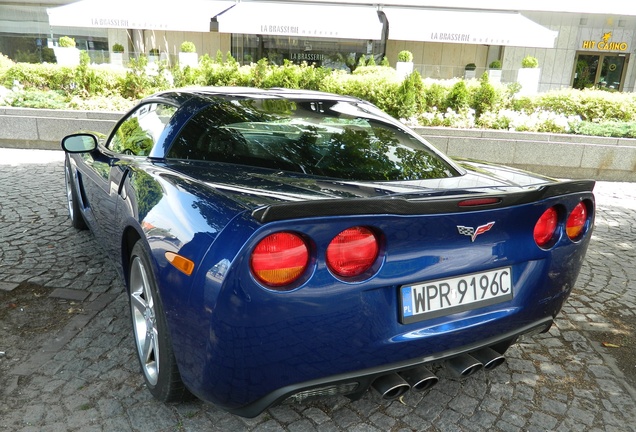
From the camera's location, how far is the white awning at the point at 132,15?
15797mm

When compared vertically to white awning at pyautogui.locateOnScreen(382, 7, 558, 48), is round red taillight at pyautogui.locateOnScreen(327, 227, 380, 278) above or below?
below

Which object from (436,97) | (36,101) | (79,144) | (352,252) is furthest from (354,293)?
(36,101)

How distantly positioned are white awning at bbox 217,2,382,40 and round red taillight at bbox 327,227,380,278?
15239 millimetres

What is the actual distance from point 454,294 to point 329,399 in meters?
0.89

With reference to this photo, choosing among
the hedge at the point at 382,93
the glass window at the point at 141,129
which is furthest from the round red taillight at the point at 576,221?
the hedge at the point at 382,93

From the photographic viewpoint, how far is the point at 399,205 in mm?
1896

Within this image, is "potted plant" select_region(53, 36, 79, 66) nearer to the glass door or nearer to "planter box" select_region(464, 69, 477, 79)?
"planter box" select_region(464, 69, 477, 79)

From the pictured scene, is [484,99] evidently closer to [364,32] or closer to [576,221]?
[364,32]

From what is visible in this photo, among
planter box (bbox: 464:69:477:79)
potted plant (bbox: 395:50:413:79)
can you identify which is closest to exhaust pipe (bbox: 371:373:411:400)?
planter box (bbox: 464:69:477:79)

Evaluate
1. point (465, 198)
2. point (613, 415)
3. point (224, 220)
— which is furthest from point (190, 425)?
point (613, 415)

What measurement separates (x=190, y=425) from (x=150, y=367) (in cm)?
36

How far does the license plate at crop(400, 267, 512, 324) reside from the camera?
1981 mm

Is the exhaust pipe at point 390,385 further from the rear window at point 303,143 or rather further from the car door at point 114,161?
the car door at point 114,161

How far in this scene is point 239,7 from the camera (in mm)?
17703
